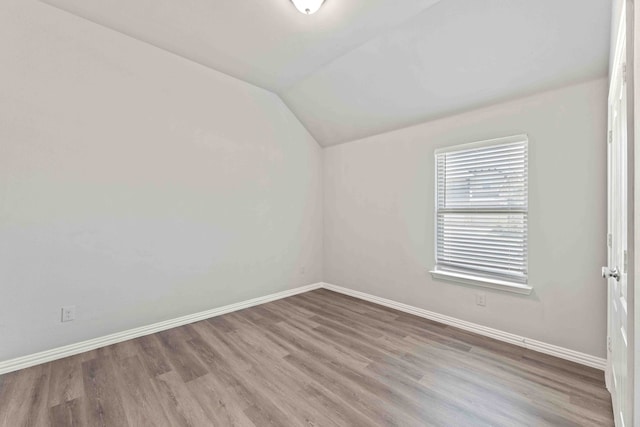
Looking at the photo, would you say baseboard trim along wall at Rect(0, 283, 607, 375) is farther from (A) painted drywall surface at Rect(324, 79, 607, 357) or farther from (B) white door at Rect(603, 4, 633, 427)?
(B) white door at Rect(603, 4, 633, 427)

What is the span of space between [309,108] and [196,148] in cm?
162

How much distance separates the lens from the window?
2574 mm

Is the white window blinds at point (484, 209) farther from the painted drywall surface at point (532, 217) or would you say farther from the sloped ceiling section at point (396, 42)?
the sloped ceiling section at point (396, 42)

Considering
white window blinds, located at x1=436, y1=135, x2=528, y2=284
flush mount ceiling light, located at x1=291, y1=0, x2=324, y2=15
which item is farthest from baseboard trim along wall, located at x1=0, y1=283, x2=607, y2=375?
flush mount ceiling light, located at x1=291, y1=0, x2=324, y2=15

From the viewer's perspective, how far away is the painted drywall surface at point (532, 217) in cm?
220

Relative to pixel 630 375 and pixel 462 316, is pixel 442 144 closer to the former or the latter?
pixel 462 316

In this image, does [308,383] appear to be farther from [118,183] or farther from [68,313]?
[118,183]

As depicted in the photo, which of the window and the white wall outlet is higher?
the window

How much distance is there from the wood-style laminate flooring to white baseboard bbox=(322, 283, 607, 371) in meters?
0.07

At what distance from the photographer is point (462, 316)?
2.91 meters

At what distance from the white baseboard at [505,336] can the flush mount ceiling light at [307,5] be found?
3.20 meters

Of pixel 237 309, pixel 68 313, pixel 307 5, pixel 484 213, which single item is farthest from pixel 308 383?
pixel 307 5

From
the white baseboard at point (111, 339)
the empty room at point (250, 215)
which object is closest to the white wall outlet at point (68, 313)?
the empty room at point (250, 215)

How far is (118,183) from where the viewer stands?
8.68ft
